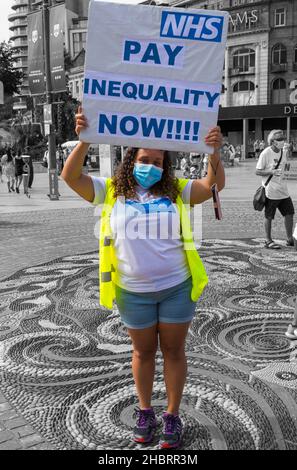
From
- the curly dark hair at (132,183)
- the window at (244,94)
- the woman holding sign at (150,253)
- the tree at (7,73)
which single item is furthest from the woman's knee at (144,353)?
the window at (244,94)

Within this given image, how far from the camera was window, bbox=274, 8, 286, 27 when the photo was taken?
58.8 meters

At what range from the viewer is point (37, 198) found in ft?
55.6

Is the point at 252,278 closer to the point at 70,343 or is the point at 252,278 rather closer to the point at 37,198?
the point at 70,343

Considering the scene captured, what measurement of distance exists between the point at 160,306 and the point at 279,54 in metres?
62.0

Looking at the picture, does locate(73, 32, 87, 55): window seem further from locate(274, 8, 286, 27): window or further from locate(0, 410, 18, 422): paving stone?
locate(0, 410, 18, 422): paving stone

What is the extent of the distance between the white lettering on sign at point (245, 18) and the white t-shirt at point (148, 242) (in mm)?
62613

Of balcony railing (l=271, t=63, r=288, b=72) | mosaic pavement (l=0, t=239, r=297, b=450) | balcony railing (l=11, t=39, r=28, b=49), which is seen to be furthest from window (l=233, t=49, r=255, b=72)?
balcony railing (l=11, t=39, r=28, b=49)

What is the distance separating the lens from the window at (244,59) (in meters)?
59.9

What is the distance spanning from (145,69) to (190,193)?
0.73 metres

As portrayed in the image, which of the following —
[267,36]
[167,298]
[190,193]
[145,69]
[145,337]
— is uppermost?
[267,36]

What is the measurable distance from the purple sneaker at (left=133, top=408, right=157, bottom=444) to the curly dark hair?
3.97ft

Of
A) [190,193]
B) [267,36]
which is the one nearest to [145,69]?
[190,193]

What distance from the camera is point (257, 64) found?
195ft

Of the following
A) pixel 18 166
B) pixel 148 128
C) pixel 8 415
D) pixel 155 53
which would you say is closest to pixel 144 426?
pixel 8 415
